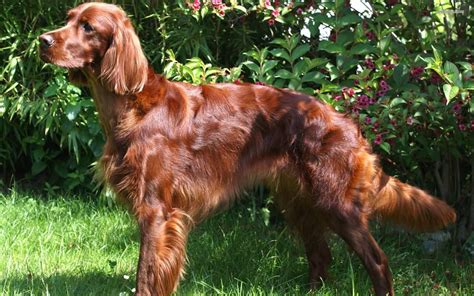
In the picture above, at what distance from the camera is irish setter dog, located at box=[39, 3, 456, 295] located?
348 cm

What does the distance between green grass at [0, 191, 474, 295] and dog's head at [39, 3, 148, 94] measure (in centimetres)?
100

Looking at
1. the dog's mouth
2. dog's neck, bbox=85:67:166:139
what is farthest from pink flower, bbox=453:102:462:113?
the dog's mouth

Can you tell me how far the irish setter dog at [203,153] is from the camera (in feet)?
11.4

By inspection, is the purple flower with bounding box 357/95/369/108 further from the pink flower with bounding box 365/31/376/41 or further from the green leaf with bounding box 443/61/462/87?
the green leaf with bounding box 443/61/462/87

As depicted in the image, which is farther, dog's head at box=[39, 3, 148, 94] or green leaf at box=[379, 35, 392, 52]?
green leaf at box=[379, 35, 392, 52]

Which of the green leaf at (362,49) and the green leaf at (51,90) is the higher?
the green leaf at (362,49)

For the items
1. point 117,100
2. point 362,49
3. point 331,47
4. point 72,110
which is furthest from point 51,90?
point 362,49

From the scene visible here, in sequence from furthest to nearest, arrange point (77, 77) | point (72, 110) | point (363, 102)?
point (72, 110)
point (363, 102)
point (77, 77)

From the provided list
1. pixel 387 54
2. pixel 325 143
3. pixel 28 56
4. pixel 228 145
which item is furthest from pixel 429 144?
pixel 28 56

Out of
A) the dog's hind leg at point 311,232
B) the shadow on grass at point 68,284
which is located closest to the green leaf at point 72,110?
the shadow on grass at point 68,284

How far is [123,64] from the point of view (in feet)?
11.3

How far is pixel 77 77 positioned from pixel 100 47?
242 millimetres

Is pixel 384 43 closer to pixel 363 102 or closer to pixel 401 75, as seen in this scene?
pixel 401 75

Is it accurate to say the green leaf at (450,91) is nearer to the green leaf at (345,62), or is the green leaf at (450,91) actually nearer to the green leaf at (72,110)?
the green leaf at (345,62)
